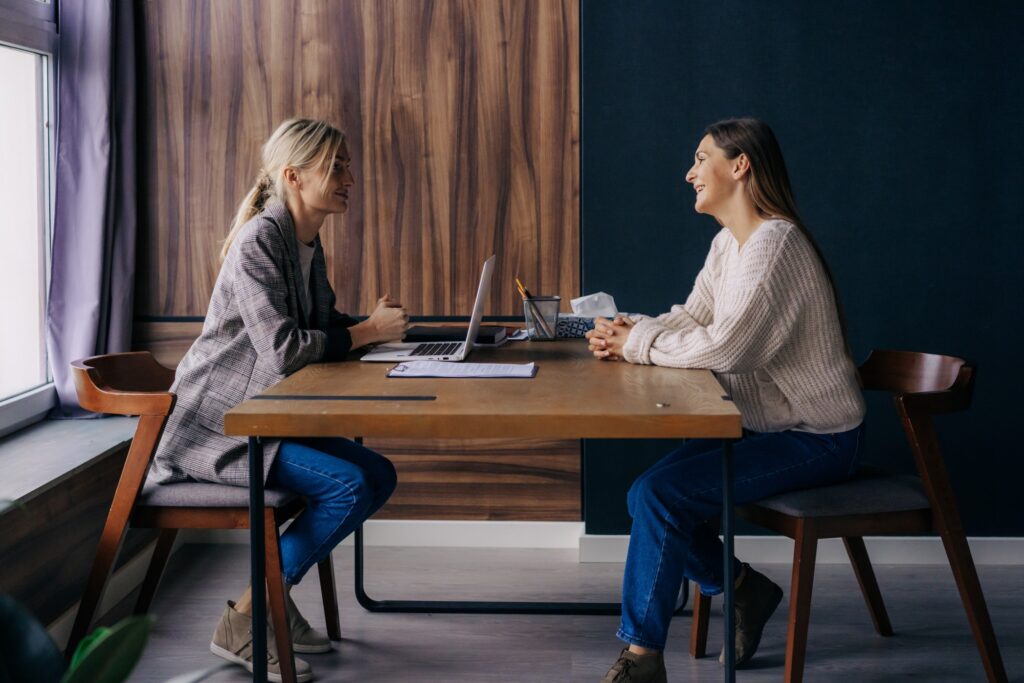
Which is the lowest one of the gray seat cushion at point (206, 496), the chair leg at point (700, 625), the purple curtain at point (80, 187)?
the chair leg at point (700, 625)

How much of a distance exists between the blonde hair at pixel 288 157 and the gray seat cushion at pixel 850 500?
1349 mm

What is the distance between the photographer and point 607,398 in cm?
184

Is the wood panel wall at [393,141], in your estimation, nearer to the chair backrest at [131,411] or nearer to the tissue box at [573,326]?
the tissue box at [573,326]

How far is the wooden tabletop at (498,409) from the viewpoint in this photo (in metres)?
1.67

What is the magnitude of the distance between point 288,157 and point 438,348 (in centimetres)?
61

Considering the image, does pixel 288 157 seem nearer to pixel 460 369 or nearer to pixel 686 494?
pixel 460 369

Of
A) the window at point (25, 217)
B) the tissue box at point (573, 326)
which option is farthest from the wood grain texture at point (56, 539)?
the tissue box at point (573, 326)

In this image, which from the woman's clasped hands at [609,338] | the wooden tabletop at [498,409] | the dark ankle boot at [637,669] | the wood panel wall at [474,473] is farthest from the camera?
the wood panel wall at [474,473]

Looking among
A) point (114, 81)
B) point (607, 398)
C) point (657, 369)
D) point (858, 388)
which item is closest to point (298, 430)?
point (607, 398)

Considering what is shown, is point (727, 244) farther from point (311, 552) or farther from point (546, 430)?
point (311, 552)

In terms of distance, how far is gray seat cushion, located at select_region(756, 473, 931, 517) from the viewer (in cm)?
214

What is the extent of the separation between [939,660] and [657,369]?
3.57ft

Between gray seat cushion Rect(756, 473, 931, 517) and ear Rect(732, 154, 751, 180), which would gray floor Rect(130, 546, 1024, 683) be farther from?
ear Rect(732, 154, 751, 180)

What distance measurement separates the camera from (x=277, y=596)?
2211mm
